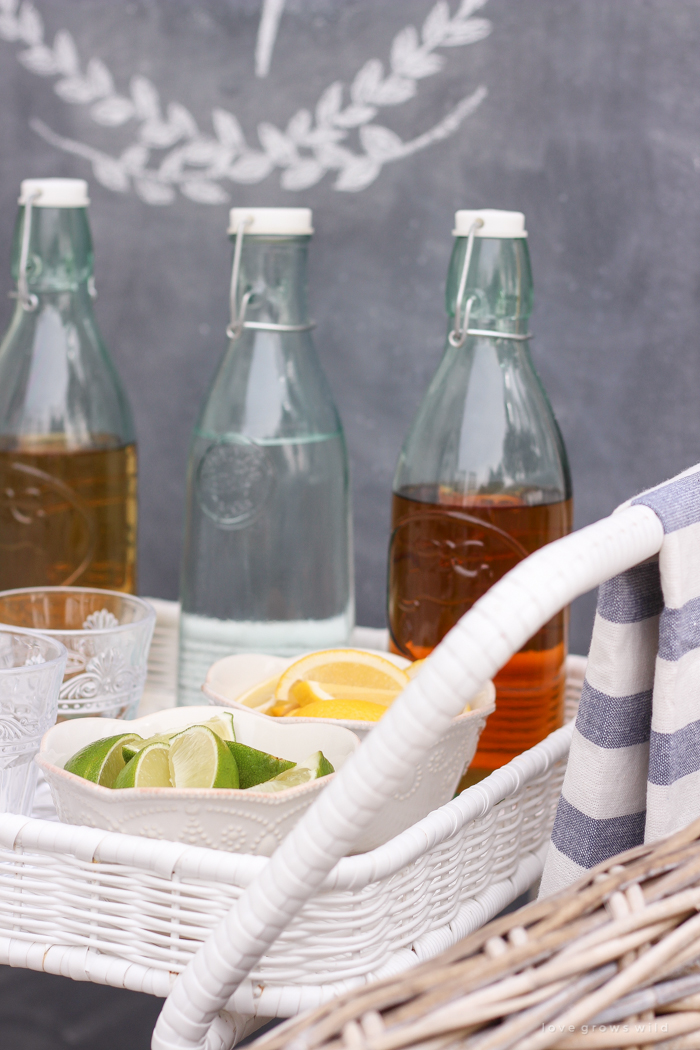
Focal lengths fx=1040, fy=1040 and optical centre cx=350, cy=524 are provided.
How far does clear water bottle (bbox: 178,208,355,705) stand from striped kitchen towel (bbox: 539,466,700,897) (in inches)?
10.0

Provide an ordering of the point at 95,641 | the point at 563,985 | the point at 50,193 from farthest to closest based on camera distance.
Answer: the point at 50,193, the point at 95,641, the point at 563,985

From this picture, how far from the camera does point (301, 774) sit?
1.24 feet

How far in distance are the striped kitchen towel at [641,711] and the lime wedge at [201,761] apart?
0.40ft

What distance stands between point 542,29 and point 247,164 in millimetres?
267

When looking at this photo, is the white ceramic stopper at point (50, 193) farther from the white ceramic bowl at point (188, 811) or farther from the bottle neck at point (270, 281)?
the white ceramic bowl at point (188, 811)

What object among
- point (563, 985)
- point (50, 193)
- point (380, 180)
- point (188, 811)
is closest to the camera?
point (563, 985)

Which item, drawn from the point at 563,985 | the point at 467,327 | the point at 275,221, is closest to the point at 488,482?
the point at 467,327

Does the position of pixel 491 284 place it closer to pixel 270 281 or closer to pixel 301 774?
pixel 270 281

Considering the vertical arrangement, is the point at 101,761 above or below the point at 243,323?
below

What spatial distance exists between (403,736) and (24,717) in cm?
22

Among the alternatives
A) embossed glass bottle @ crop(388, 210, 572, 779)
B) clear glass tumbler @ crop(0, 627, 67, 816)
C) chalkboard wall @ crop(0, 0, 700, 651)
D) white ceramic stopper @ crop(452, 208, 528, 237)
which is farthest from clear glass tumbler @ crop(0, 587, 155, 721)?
chalkboard wall @ crop(0, 0, 700, 651)

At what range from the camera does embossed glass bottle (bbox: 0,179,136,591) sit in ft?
2.07

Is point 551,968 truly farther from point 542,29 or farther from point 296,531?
point 542,29

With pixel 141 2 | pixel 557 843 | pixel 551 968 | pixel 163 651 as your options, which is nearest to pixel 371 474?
pixel 163 651
